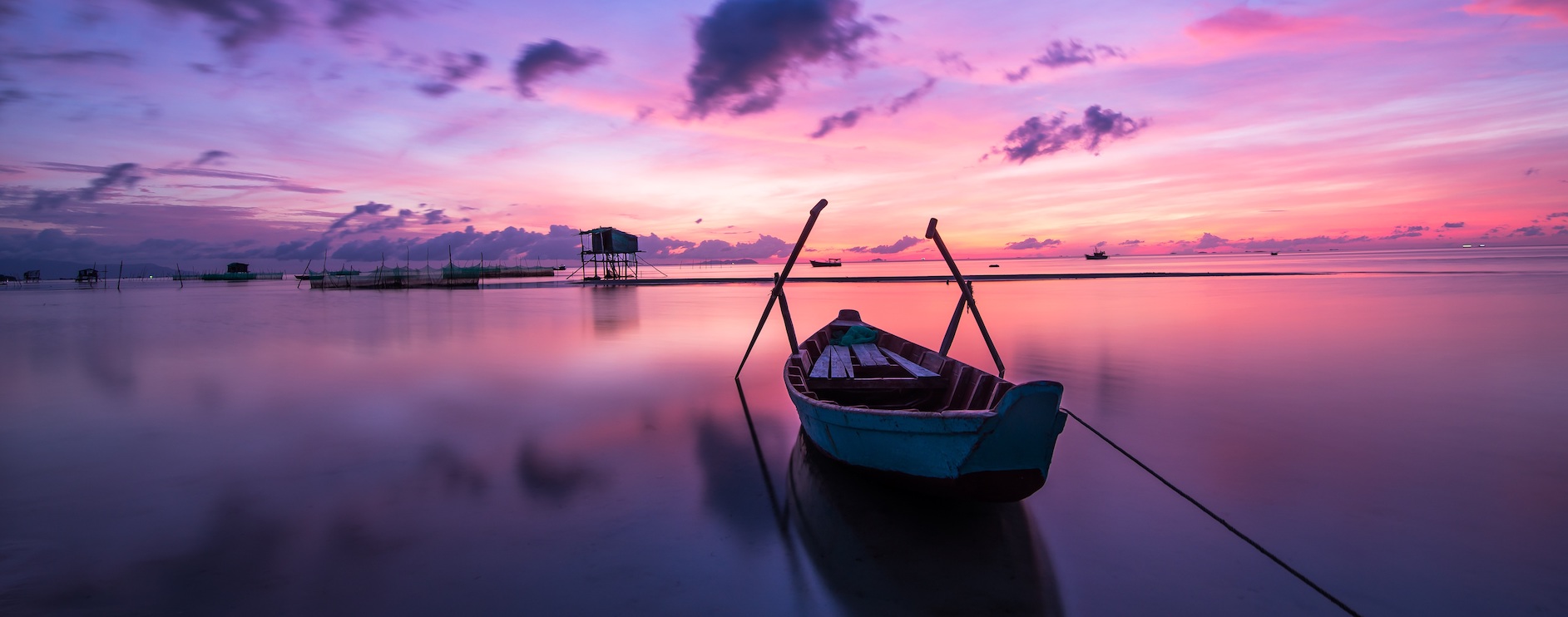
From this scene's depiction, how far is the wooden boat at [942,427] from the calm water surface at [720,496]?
559 mm

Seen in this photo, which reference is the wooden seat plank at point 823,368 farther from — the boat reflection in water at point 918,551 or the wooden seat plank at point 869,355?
the boat reflection in water at point 918,551

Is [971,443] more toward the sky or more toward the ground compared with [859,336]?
more toward the ground

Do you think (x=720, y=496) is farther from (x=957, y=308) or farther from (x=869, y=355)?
(x=957, y=308)

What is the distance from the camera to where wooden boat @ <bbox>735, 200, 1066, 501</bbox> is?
189 inches

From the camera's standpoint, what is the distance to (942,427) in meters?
4.96

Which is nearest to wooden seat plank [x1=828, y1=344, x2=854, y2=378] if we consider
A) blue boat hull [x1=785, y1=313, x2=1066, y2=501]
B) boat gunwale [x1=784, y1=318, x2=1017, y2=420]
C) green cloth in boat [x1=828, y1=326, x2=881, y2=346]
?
green cloth in boat [x1=828, y1=326, x2=881, y2=346]

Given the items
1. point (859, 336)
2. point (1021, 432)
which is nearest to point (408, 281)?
point (859, 336)

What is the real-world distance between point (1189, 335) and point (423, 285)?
234ft

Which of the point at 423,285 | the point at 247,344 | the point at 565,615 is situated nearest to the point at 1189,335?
the point at 565,615

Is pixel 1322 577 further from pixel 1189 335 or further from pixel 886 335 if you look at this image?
pixel 1189 335

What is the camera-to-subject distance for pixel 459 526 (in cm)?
597

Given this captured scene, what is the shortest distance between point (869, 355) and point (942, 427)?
5.13m

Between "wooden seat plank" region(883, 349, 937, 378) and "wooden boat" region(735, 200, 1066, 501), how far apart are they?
0.05 metres

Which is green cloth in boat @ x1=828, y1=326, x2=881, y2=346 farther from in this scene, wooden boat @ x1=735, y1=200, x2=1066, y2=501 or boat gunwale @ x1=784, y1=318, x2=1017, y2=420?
wooden boat @ x1=735, y1=200, x2=1066, y2=501
